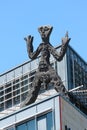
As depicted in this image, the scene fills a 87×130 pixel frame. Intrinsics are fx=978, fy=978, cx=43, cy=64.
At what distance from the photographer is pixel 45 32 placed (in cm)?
6203

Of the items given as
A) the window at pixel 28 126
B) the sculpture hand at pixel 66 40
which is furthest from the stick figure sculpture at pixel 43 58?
the window at pixel 28 126

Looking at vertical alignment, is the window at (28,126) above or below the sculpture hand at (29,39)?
below

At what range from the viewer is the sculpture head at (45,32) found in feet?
203

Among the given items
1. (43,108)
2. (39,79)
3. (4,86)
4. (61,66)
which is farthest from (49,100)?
(4,86)

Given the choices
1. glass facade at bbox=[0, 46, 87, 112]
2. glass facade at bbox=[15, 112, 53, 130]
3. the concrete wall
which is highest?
glass facade at bbox=[0, 46, 87, 112]

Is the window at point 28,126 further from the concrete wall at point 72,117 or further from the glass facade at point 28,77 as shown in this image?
the glass facade at point 28,77

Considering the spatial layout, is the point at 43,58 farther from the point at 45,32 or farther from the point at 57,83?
the point at 57,83

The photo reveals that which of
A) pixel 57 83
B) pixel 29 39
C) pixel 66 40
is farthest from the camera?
pixel 29 39

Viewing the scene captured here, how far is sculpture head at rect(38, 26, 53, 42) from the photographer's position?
61.9 m

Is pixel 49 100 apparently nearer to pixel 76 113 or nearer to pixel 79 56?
pixel 76 113

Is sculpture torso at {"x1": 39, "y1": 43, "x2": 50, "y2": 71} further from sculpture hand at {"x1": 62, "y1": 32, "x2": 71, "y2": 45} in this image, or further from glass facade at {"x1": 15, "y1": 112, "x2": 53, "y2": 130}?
glass facade at {"x1": 15, "y1": 112, "x2": 53, "y2": 130}

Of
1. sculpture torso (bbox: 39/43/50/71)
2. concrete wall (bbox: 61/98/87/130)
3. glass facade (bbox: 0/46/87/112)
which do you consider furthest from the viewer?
glass facade (bbox: 0/46/87/112)

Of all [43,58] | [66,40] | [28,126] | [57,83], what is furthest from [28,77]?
[28,126]

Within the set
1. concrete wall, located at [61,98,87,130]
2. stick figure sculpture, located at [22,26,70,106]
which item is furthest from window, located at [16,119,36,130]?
stick figure sculpture, located at [22,26,70,106]
